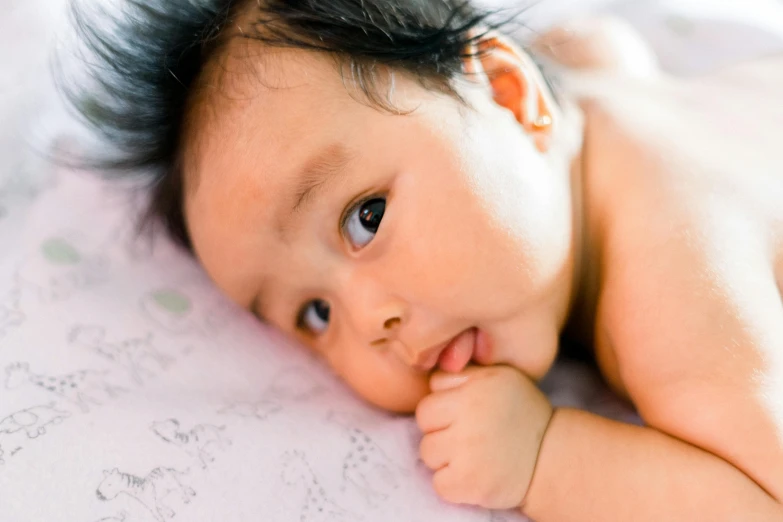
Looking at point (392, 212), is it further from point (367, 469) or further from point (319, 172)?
point (367, 469)

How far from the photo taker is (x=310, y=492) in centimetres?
75

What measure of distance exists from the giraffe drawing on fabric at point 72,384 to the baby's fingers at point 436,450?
14.6 inches

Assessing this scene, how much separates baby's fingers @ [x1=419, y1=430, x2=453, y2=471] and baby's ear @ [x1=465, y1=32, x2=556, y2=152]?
0.38 meters

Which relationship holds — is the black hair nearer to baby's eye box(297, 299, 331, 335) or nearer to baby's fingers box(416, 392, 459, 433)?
baby's eye box(297, 299, 331, 335)

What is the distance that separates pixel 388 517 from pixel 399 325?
8.3 inches

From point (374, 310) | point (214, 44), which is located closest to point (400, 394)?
point (374, 310)

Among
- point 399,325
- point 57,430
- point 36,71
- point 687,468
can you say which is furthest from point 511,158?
point 36,71

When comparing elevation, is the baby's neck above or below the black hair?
below

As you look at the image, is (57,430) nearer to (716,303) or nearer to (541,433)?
(541,433)

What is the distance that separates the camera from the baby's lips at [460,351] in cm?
83

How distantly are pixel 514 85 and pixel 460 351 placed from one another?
0.36 meters

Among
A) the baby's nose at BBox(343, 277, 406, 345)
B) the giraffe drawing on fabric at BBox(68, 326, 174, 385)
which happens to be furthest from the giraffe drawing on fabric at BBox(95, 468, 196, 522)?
the baby's nose at BBox(343, 277, 406, 345)

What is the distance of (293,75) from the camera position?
0.79 meters

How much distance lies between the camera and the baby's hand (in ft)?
2.46
